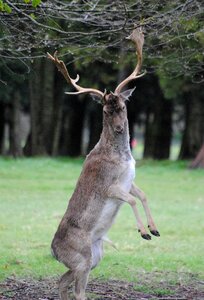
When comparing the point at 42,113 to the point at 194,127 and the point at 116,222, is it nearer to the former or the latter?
the point at 194,127

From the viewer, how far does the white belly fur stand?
7648 millimetres

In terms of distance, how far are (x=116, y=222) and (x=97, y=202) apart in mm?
7223

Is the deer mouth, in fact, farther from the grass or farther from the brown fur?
the grass

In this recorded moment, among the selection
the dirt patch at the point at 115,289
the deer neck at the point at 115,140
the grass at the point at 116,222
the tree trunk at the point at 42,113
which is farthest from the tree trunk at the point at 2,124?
the deer neck at the point at 115,140

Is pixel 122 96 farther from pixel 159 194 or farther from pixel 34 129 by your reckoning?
pixel 34 129

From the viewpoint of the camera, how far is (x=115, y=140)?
309 inches

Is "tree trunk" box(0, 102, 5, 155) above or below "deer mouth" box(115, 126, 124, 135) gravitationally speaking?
below

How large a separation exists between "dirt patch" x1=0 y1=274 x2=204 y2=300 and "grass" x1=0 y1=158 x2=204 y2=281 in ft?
1.23

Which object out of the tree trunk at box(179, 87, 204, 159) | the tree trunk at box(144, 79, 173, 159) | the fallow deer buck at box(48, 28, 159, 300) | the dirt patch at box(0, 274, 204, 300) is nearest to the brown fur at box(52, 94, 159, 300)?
the fallow deer buck at box(48, 28, 159, 300)

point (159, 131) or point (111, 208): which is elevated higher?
point (111, 208)

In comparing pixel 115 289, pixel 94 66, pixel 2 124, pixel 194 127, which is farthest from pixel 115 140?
pixel 2 124

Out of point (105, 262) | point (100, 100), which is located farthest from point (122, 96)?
point (105, 262)

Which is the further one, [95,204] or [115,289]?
[115,289]

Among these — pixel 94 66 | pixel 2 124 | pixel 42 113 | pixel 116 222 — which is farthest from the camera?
pixel 2 124
